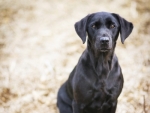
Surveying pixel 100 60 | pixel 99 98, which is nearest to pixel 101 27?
pixel 100 60

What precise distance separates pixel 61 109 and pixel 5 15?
270 centimetres

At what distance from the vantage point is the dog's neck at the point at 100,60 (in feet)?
10.9

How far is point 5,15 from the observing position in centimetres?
586

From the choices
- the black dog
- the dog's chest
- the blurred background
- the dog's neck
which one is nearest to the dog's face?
the black dog

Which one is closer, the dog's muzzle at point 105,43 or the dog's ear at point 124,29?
the dog's muzzle at point 105,43

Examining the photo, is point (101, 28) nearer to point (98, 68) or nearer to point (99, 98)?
point (98, 68)

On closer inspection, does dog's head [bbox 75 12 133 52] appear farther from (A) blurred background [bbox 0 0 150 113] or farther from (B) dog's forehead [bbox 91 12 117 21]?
(A) blurred background [bbox 0 0 150 113]

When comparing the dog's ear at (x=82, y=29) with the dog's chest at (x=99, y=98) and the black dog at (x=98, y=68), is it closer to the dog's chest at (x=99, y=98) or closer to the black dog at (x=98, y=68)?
the black dog at (x=98, y=68)

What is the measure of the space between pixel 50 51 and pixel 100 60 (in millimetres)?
2003

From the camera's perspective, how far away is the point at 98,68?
3340 millimetres

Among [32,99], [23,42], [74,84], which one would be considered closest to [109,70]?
[74,84]

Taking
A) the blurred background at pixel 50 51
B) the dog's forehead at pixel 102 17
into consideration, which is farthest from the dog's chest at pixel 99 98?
the blurred background at pixel 50 51

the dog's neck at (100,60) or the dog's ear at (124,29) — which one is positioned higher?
the dog's ear at (124,29)

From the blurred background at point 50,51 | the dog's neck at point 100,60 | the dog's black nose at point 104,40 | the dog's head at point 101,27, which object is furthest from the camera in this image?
the blurred background at point 50,51
